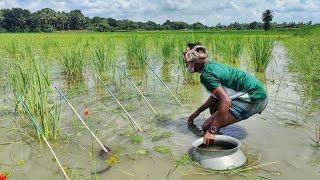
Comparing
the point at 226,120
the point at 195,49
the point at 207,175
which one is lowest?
→ the point at 207,175

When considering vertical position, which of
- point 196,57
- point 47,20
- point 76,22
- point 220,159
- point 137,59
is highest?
point 47,20

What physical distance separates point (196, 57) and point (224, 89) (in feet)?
1.59

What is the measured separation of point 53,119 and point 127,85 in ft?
10.3

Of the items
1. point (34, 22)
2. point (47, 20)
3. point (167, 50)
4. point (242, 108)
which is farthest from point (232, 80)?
point (34, 22)

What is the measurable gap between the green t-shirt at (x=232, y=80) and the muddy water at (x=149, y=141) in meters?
0.51

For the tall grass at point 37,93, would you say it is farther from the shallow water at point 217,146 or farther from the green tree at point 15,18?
the green tree at point 15,18

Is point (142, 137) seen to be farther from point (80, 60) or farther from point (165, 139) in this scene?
point (80, 60)

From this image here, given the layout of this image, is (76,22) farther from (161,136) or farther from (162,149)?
(162,149)

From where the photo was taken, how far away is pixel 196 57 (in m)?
3.49

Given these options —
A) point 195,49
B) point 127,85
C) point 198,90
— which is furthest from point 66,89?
point 195,49

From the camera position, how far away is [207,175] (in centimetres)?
292

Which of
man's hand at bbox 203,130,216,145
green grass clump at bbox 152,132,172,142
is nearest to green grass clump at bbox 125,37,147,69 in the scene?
green grass clump at bbox 152,132,172,142

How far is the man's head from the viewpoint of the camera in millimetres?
3498

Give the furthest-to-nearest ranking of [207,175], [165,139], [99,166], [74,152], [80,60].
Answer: [80,60] → [165,139] → [74,152] → [99,166] → [207,175]
